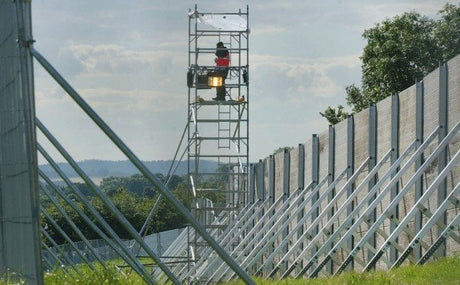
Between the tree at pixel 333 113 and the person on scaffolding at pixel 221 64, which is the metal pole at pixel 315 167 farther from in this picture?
the tree at pixel 333 113

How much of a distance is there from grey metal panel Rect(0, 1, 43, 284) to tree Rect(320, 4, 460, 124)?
58938mm

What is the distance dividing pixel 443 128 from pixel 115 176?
106251mm

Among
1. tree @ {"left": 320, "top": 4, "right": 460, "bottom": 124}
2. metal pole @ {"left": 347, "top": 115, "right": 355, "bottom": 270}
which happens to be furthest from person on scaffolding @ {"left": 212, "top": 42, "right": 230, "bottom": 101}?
tree @ {"left": 320, "top": 4, "right": 460, "bottom": 124}

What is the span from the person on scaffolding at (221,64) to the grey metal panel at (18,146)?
2596 cm

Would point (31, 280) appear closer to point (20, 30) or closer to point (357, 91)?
point (20, 30)

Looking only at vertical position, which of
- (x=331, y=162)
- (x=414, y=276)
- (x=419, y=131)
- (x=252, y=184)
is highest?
(x=419, y=131)

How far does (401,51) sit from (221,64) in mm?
35039

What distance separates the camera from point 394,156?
2269cm

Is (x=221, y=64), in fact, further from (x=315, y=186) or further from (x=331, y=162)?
(x=331, y=162)

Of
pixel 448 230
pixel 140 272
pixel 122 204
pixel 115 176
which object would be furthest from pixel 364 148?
pixel 115 176

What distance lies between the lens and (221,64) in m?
37.4

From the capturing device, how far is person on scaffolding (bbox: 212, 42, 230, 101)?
37.0 m

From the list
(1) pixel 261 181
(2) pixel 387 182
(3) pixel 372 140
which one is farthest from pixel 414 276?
(1) pixel 261 181

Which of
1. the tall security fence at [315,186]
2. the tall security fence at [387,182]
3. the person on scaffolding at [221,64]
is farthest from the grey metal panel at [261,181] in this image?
the tall security fence at [387,182]
